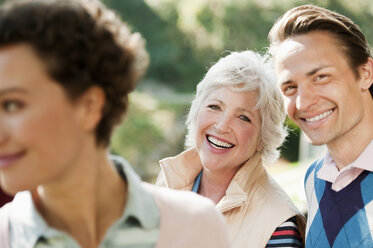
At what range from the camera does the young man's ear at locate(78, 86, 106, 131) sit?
1291 mm

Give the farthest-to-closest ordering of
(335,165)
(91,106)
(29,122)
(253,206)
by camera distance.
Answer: (253,206) → (335,165) → (91,106) → (29,122)

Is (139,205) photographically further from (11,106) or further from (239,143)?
(239,143)

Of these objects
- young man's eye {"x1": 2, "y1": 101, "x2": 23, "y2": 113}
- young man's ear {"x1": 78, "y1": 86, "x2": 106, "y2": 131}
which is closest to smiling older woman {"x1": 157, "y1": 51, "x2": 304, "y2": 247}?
young man's ear {"x1": 78, "y1": 86, "x2": 106, "y2": 131}

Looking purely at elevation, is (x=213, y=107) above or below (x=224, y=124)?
above

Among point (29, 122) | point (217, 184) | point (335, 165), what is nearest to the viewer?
point (29, 122)

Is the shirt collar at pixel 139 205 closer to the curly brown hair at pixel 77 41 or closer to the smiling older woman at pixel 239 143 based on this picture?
the curly brown hair at pixel 77 41

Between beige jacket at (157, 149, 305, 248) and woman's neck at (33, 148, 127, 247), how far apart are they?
3.93 feet

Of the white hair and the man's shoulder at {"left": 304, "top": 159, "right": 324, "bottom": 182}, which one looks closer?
the man's shoulder at {"left": 304, "top": 159, "right": 324, "bottom": 182}

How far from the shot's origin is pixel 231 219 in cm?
257

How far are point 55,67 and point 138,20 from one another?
577 inches

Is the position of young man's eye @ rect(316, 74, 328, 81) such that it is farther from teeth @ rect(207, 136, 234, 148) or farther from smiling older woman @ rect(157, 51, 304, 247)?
teeth @ rect(207, 136, 234, 148)

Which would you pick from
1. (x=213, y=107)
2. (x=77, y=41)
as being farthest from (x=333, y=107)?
(x=77, y=41)

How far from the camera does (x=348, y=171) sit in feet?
7.48

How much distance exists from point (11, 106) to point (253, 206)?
5.35ft
